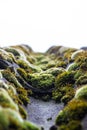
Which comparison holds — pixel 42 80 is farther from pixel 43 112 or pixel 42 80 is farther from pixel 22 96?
pixel 43 112

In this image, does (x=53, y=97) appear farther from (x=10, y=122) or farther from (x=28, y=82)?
(x=10, y=122)

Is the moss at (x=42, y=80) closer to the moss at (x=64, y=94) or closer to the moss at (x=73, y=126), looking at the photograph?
the moss at (x=64, y=94)

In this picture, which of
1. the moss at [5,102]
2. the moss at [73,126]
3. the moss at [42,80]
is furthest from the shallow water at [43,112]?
the moss at [5,102]

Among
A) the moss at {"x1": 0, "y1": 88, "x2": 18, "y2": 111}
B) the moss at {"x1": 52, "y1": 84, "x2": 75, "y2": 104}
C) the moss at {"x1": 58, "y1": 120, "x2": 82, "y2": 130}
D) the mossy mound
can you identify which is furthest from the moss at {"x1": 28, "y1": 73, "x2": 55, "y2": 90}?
the moss at {"x1": 58, "y1": 120, "x2": 82, "y2": 130}

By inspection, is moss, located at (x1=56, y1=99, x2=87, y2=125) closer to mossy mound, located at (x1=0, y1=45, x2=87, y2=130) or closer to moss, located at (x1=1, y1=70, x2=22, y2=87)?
mossy mound, located at (x1=0, y1=45, x2=87, y2=130)

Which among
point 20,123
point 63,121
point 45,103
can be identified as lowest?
point 45,103

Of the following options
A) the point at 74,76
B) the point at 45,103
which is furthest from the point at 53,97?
the point at 74,76
